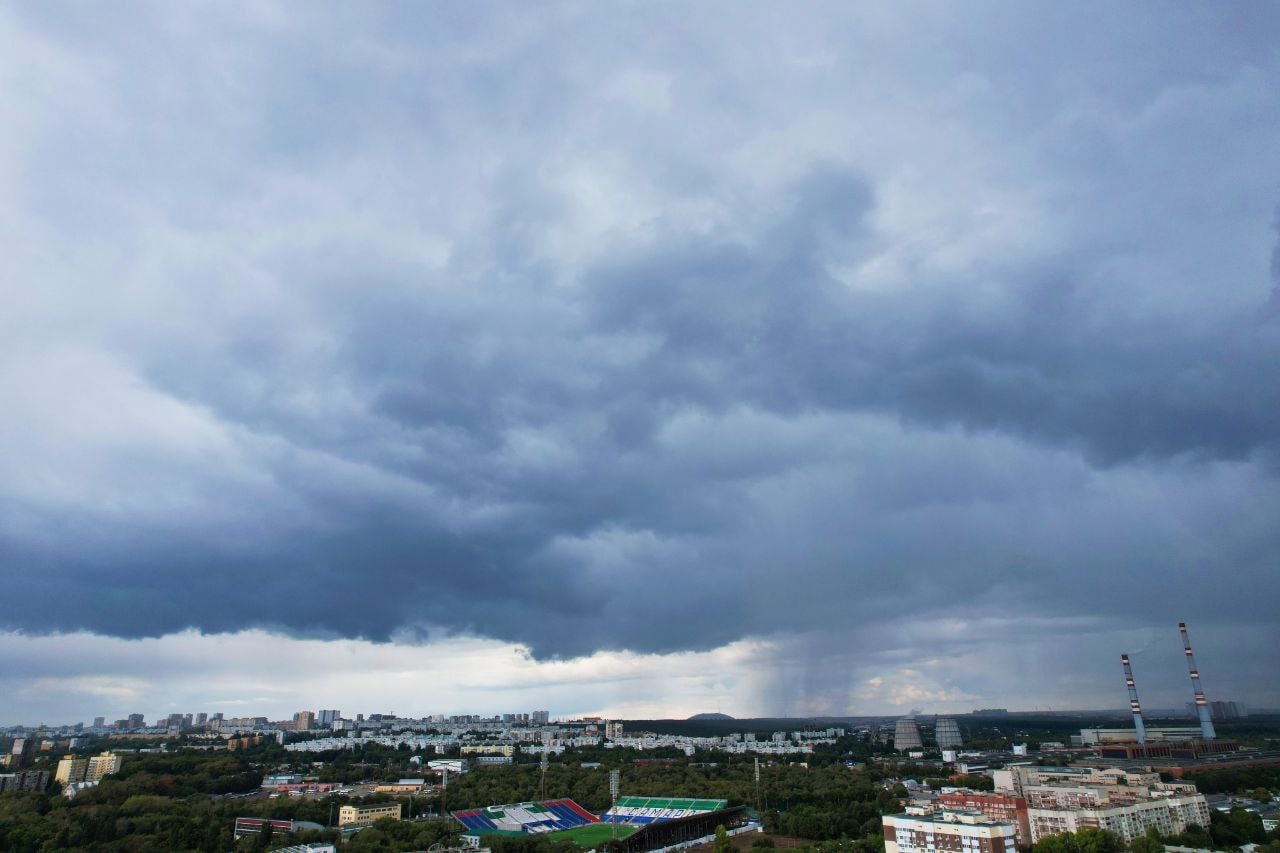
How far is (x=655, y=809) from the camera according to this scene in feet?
222

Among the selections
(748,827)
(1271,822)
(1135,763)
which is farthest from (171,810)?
(1135,763)

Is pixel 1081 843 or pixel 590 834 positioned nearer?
pixel 1081 843

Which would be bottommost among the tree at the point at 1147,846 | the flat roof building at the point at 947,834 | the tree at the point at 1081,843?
the tree at the point at 1147,846

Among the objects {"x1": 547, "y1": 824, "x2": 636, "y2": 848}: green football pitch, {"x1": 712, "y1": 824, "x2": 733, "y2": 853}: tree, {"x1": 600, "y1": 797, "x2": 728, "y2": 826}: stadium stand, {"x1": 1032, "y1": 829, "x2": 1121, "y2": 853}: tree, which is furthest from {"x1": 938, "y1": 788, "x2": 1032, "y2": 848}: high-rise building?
{"x1": 547, "y1": 824, "x2": 636, "y2": 848}: green football pitch

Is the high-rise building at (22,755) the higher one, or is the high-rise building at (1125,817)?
the high-rise building at (22,755)

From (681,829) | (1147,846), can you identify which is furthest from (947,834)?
(681,829)

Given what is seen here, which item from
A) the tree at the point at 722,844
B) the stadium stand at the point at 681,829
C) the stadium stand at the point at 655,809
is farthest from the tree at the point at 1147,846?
the stadium stand at the point at 655,809

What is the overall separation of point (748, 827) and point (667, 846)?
695cm

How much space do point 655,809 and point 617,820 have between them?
11.3ft

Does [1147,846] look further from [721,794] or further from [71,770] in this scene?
[71,770]

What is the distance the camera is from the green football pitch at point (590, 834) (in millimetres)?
59825

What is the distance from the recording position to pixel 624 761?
110m

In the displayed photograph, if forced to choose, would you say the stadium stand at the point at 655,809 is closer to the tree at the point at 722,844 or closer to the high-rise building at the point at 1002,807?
the tree at the point at 722,844

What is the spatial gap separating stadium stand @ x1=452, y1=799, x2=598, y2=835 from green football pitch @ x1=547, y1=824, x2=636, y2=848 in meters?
1.39
